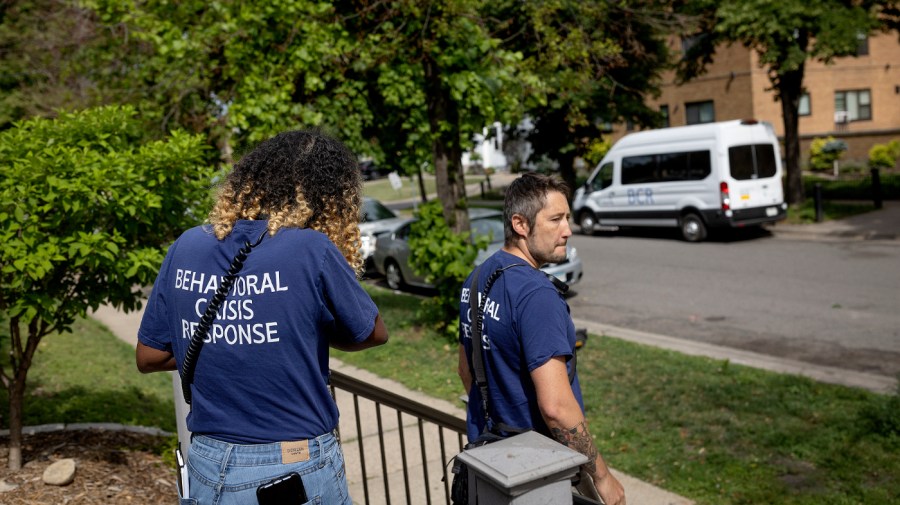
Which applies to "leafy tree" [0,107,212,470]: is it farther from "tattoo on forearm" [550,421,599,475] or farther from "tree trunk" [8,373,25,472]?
"tattoo on forearm" [550,421,599,475]

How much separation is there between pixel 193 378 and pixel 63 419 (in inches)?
169

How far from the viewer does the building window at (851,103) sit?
38688 millimetres

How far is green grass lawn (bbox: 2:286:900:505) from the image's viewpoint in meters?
5.55

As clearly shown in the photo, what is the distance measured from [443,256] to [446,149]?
1.54m

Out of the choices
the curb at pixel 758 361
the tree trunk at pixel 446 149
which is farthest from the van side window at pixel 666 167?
the tree trunk at pixel 446 149

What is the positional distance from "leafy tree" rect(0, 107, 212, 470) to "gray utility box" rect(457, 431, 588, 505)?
272 centimetres

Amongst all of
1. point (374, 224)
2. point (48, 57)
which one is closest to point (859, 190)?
point (374, 224)

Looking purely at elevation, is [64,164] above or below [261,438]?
above

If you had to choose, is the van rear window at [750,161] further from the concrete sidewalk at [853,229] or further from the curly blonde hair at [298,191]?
the curly blonde hair at [298,191]

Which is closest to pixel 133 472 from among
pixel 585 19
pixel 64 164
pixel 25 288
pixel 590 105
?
pixel 25 288

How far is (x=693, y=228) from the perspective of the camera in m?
18.8

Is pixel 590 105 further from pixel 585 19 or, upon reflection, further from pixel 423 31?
pixel 423 31

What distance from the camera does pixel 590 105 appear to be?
24.5 m

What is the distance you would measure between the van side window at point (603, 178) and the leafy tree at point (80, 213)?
17028mm
